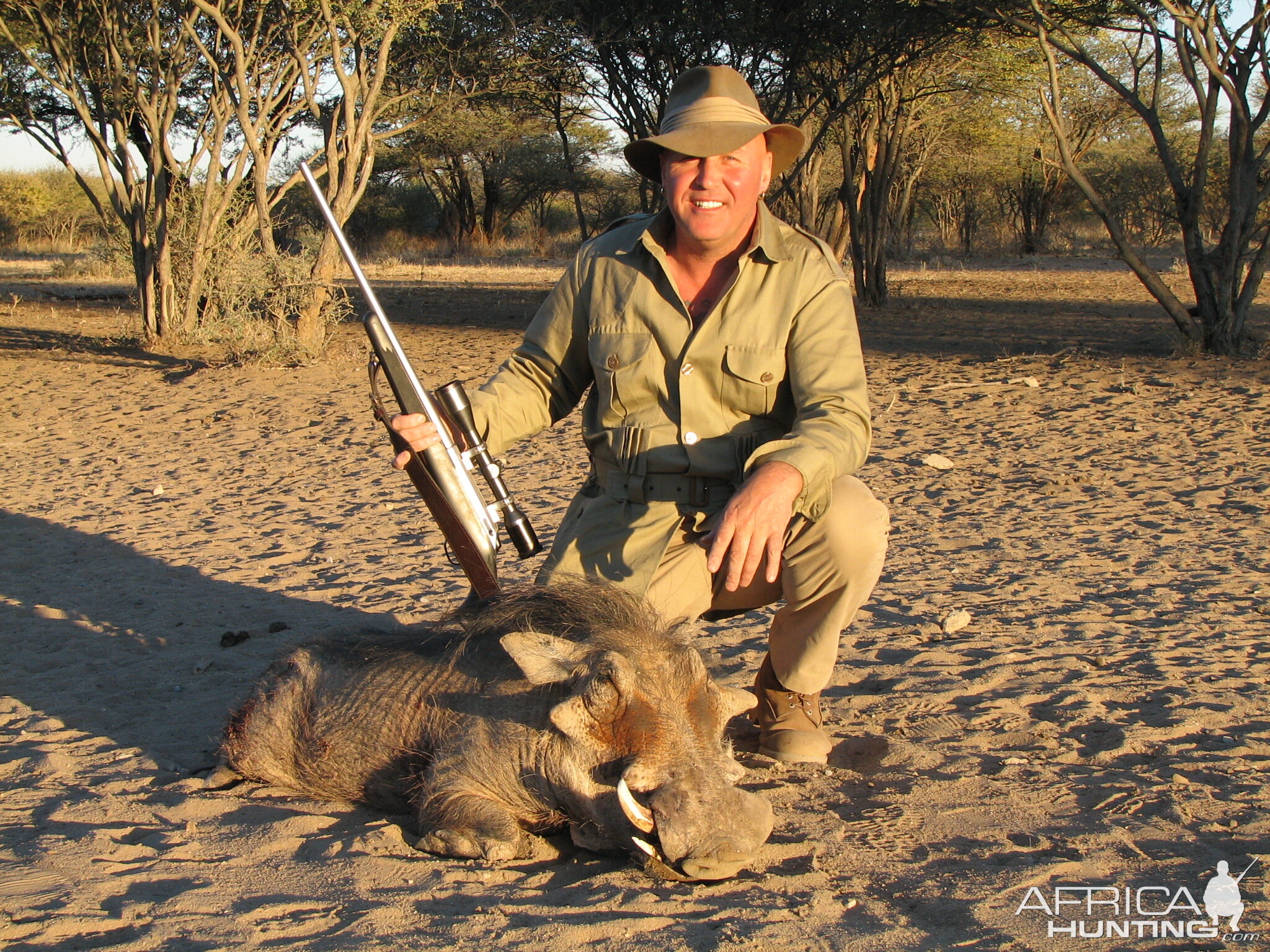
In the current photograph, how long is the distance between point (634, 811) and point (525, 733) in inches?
16.4

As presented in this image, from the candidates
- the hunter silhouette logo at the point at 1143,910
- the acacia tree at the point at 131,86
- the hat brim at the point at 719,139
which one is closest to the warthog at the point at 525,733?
the hunter silhouette logo at the point at 1143,910

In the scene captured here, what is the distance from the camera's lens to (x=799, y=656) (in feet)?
10.8

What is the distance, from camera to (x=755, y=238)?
3.35 m

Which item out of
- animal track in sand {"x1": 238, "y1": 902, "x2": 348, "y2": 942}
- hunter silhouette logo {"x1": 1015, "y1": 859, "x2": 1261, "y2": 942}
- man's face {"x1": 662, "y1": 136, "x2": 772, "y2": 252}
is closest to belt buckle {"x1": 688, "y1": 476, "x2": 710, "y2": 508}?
man's face {"x1": 662, "y1": 136, "x2": 772, "y2": 252}

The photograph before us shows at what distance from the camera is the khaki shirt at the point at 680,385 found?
3.30m

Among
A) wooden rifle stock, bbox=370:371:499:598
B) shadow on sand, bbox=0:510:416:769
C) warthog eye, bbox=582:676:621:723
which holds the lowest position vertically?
shadow on sand, bbox=0:510:416:769

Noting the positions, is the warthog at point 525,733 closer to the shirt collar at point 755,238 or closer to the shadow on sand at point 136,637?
the shadow on sand at point 136,637

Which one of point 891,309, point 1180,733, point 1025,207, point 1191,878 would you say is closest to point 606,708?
point 1191,878

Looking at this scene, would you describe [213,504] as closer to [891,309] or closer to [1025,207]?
[891,309]

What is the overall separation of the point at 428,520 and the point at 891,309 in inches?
498

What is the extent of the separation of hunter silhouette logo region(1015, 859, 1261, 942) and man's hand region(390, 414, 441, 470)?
6.04 ft

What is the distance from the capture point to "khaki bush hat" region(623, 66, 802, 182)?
3.22m

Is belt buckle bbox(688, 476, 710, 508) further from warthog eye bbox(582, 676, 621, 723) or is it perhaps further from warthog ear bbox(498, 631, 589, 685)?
warthog eye bbox(582, 676, 621, 723)

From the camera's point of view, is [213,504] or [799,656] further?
[213,504]
